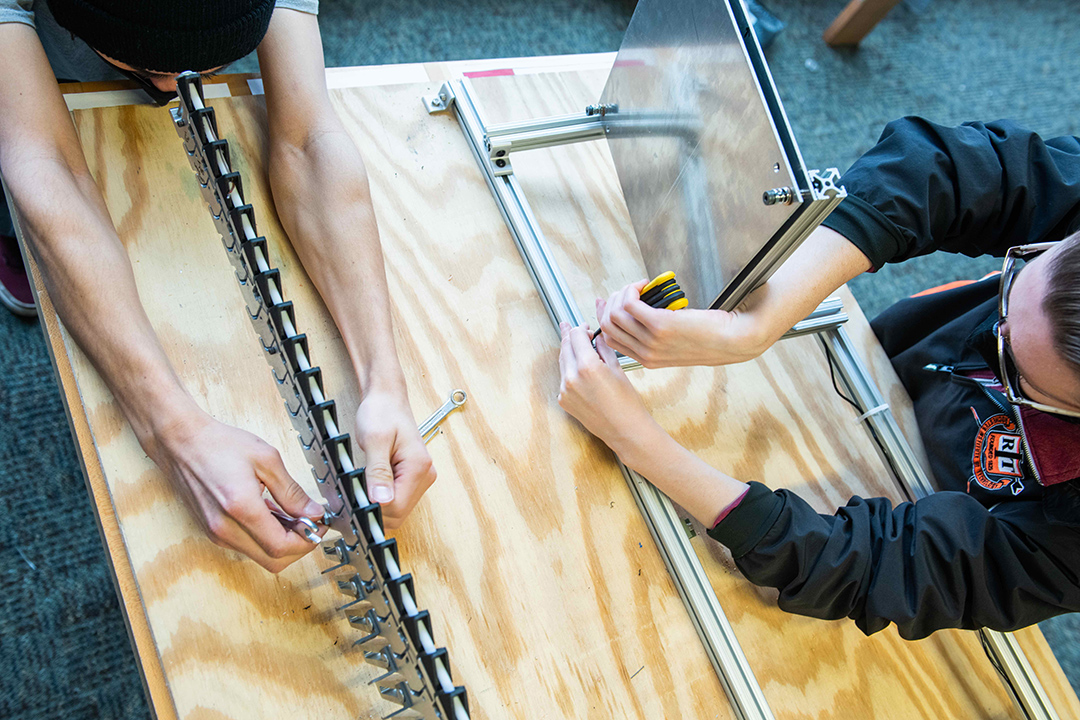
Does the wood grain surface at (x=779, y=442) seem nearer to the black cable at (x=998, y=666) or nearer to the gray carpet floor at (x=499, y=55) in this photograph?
the black cable at (x=998, y=666)

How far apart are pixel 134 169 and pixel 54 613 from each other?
0.82m

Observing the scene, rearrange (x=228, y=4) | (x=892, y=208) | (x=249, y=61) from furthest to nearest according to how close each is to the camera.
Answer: (x=249, y=61)
(x=892, y=208)
(x=228, y=4)

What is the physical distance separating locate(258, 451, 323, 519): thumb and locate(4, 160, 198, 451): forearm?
109 mm

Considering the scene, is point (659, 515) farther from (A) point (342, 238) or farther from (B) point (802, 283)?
(A) point (342, 238)

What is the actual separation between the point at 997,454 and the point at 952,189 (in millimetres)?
367

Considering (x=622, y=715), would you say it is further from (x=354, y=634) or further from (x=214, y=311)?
(x=214, y=311)

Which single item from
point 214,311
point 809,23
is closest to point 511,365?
point 214,311

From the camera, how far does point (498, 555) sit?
33.2 inches

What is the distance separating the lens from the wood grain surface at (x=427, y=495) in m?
0.74

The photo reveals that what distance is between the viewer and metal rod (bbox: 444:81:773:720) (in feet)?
2.75

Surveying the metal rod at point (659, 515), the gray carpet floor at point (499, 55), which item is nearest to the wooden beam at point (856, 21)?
the gray carpet floor at point (499, 55)

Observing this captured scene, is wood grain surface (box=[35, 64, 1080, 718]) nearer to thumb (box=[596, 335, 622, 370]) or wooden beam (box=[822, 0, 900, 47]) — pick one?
thumb (box=[596, 335, 622, 370])

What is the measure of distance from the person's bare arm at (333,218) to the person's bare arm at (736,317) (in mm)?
278

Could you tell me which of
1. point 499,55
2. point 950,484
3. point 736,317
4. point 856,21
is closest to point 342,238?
point 736,317
